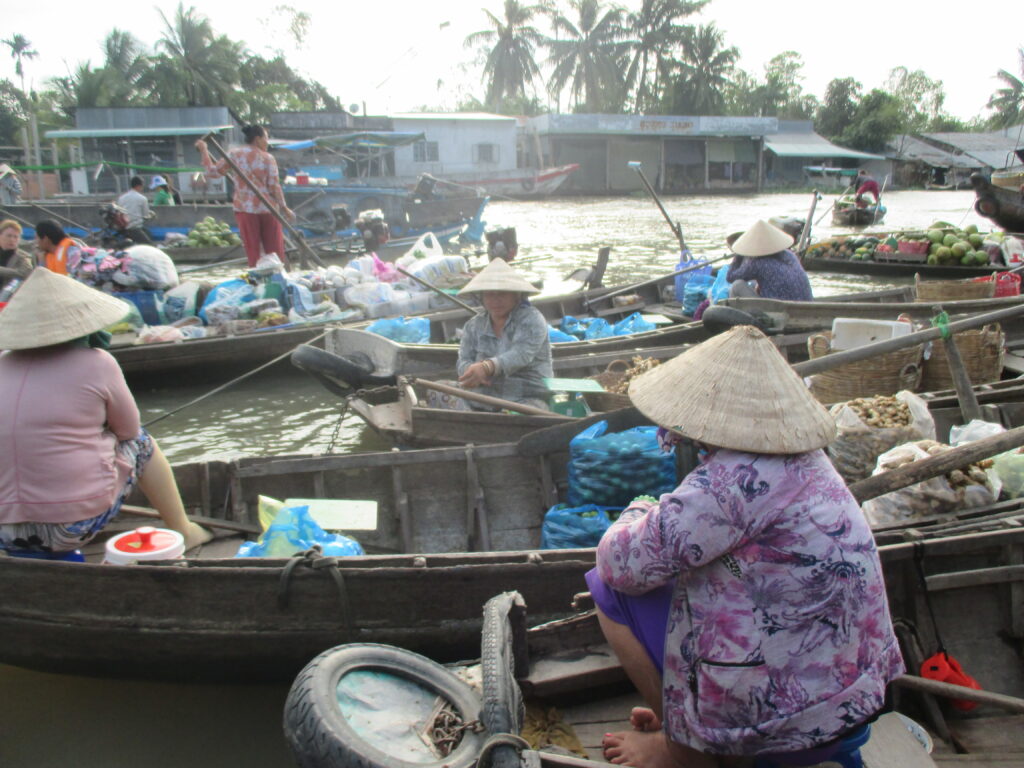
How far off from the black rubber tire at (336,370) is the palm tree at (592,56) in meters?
43.9

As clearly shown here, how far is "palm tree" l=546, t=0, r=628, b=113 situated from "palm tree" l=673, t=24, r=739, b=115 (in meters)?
3.52

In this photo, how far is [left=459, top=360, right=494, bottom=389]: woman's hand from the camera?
169 inches

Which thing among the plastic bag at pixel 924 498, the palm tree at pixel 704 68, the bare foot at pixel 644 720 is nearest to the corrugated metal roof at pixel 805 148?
the palm tree at pixel 704 68

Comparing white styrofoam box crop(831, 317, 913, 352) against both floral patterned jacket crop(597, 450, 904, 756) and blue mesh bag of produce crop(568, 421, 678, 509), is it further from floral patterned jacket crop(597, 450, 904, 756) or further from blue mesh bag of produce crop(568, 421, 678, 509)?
floral patterned jacket crop(597, 450, 904, 756)

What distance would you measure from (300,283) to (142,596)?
5.62 meters

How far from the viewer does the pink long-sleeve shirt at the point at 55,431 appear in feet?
8.89

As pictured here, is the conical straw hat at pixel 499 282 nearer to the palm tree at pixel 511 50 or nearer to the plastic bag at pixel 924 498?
the plastic bag at pixel 924 498

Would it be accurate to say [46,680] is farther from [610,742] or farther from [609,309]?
[609,309]

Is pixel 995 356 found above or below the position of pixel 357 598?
above

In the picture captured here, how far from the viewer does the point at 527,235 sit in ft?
67.9

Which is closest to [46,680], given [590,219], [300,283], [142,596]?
[142,596]

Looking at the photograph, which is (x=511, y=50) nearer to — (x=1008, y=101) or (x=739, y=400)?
(x=1008, y=101)

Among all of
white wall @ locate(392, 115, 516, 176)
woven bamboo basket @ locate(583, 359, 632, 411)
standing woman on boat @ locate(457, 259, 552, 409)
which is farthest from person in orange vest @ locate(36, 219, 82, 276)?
white wall @ locate(392, 115, 516, 176)

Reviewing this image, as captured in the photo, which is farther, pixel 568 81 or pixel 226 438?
pixel 568 81
